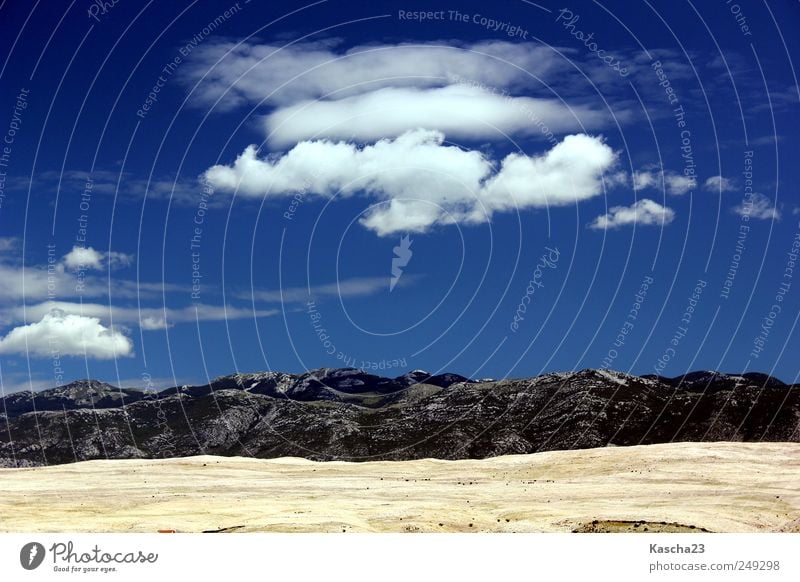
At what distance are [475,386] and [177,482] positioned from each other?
273 ft

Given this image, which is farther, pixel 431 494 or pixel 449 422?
pixel 449 422

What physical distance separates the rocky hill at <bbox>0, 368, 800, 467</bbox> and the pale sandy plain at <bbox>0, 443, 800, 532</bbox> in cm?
4592

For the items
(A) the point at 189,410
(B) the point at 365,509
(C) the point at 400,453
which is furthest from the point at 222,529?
(A) the point at 189,410

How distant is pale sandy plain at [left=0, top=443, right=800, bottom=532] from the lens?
46.6 m

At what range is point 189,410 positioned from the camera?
158m

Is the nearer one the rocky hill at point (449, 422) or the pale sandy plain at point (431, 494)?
the pale sandy plain at point (431, 494)

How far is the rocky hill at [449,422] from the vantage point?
118m

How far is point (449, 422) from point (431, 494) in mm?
70634

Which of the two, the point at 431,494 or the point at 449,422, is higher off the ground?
the point at 449,422

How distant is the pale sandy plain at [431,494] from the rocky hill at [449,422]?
4592cm

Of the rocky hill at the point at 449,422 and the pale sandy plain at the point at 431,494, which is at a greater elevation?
the rocky hill at the point at 449,422

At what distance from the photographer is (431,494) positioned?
189 ft
